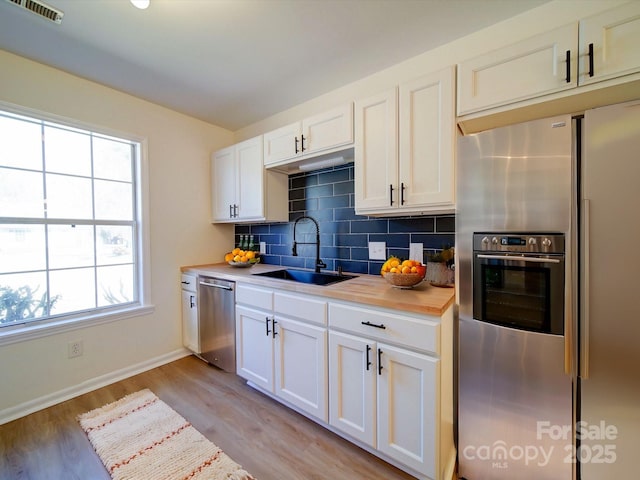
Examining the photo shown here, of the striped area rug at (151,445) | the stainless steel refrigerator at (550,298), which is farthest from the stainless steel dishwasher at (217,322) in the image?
the stainless steel refrigerator at (550,298)

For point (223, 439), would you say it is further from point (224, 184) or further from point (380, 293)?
point (224, 184)

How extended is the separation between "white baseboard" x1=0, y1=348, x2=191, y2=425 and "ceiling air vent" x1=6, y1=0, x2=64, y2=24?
247 centimetres

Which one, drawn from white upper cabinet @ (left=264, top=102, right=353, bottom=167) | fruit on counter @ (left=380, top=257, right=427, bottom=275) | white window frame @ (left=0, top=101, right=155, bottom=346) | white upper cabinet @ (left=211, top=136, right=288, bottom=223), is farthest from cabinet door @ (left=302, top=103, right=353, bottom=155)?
white window frame @ (left=0, top=101, right=155, bottom=346)

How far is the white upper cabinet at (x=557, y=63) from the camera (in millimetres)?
1082

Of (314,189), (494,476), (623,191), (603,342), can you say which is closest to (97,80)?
(314,189)

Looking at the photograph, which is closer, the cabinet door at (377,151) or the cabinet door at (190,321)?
the cabinet door at (377,151)

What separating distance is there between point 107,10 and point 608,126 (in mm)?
2459

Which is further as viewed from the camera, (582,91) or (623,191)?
(582,91)

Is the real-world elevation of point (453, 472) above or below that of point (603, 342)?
below

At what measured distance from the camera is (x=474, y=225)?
131 cm

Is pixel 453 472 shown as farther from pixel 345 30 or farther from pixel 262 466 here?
pixel 345 30

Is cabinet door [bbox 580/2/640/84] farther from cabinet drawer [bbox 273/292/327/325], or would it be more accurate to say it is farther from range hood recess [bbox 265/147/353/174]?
cabinet drawer [bbox 273/292/327/325]

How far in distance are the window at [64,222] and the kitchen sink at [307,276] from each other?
4.34 feet

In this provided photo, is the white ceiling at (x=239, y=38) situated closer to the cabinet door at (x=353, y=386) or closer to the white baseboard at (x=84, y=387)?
the cabinet door at (x=353, y=386)
